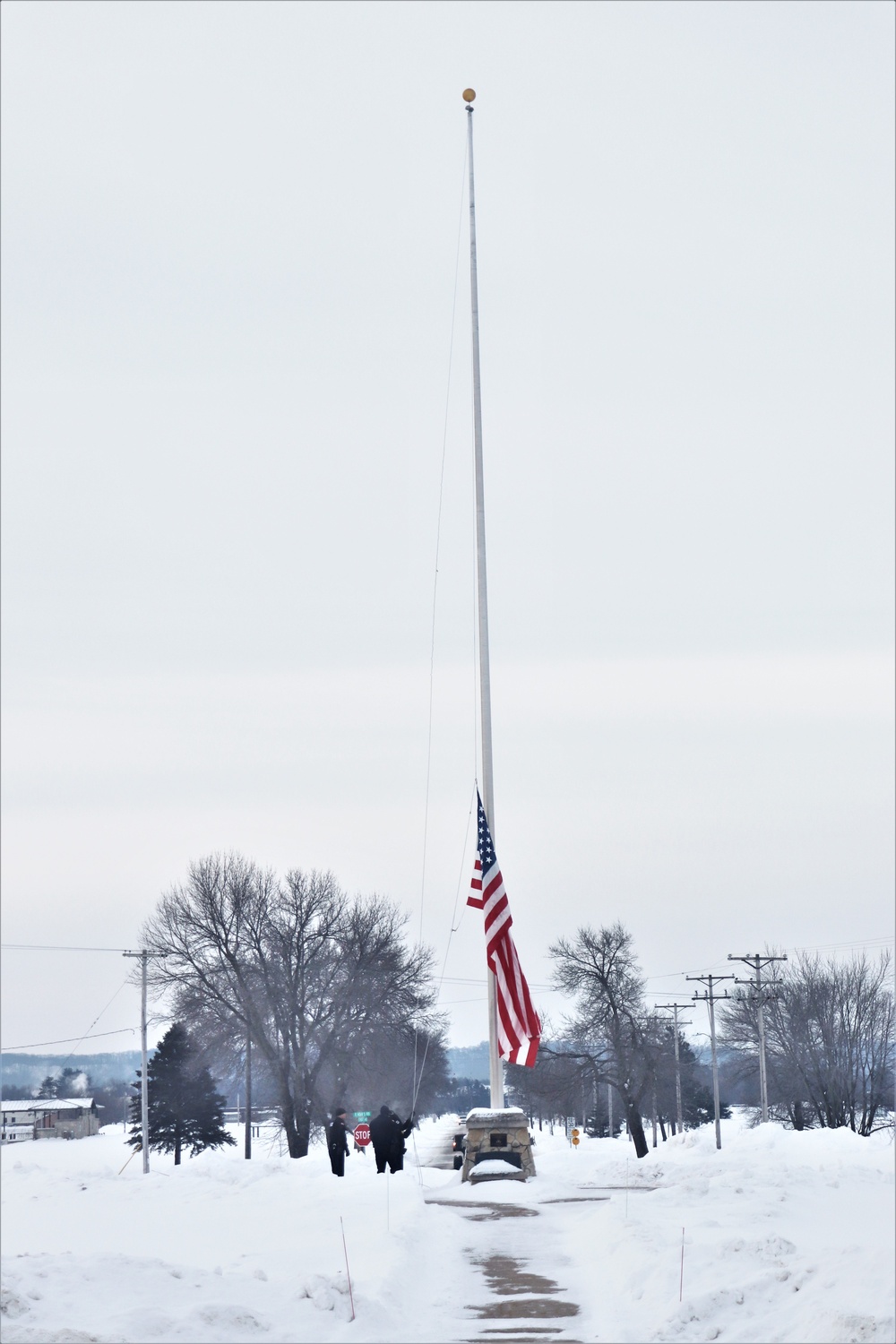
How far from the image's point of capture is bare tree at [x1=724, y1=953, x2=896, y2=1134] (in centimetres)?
6072

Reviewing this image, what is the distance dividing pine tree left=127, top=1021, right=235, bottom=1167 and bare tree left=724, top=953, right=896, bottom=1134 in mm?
25155

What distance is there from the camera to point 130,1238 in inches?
484

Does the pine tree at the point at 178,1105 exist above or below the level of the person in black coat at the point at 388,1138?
below

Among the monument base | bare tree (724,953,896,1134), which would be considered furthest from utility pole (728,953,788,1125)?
the monument base

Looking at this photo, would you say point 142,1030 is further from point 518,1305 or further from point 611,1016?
point 518,1305

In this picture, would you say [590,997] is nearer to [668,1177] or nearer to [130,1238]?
[668,1177]

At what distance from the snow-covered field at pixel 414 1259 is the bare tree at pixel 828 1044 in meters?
42.0

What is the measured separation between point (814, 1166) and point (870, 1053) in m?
39.0

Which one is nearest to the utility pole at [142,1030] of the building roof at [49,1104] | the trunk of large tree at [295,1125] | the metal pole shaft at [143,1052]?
the metal pole shaft at [143,1052]

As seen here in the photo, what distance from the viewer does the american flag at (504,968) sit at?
65.0 ft

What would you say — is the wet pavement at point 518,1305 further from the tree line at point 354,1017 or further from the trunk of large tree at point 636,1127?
the trunk of large tree at point 636,1127

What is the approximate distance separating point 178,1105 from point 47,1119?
44.2 m

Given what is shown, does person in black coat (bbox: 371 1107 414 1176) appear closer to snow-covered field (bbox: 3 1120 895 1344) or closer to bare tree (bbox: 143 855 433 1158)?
snow-covered field (bbox: 3 1120 895 1344)

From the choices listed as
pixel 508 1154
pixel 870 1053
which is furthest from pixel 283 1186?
pixel 870 1053
